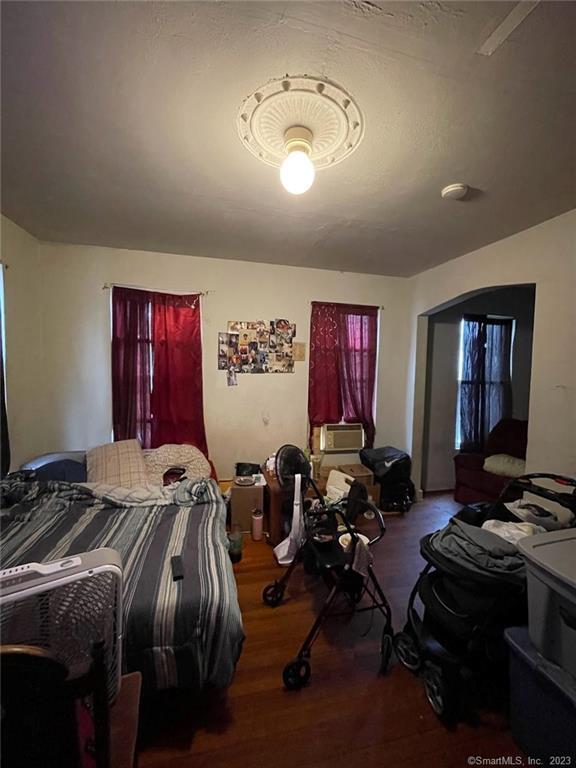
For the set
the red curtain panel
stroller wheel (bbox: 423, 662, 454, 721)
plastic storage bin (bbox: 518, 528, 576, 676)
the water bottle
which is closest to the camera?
plastic storage bin (bbox: 518, 528, 576, 676)

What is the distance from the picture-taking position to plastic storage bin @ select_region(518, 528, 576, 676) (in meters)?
1.09

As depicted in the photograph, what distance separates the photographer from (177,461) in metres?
2.94

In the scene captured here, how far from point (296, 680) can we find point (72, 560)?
4.49ft

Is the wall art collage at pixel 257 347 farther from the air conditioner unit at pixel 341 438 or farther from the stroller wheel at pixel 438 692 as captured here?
the stroller wheel at pixel 438 692

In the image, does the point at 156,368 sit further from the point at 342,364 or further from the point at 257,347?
the point at 342,364

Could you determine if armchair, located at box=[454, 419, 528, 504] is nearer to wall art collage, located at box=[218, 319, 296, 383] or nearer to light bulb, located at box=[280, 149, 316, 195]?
wall art collage, located at box=[218, 319, 296, 383]

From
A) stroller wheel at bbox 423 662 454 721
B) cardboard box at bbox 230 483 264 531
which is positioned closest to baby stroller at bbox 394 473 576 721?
stroller wheel at bbox 423 662 454 721

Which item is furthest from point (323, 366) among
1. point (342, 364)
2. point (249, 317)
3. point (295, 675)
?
point (295, 675)

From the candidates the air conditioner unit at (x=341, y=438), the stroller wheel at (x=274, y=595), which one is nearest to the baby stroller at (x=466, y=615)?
the stroller wheel at (x=274, y=595)

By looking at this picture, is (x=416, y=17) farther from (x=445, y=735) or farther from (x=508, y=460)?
(x=508, y=460)

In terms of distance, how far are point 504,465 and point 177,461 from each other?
336 centimetres

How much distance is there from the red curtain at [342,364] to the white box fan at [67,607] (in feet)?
9.51

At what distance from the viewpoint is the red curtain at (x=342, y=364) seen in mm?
3562

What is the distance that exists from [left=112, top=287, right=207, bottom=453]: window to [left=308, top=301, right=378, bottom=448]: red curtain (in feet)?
4.22
